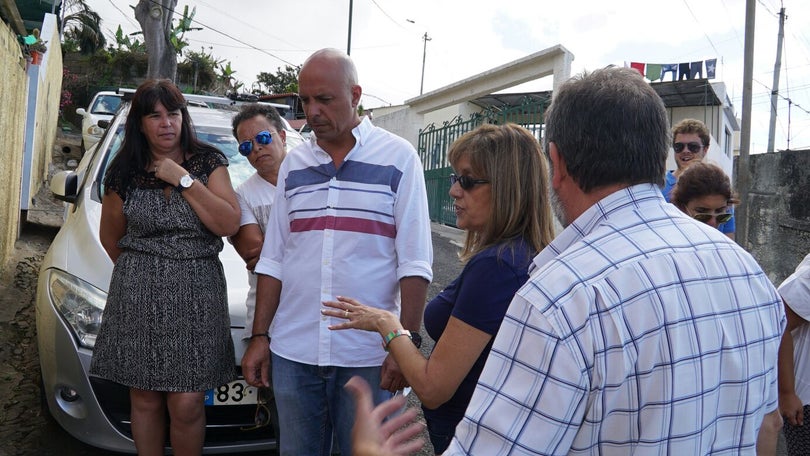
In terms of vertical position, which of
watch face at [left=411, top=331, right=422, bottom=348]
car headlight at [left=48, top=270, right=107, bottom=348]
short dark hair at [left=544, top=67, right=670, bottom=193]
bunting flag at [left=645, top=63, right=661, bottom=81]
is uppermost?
bunting flag at [left=645, top=63, right=661, bottom=81]

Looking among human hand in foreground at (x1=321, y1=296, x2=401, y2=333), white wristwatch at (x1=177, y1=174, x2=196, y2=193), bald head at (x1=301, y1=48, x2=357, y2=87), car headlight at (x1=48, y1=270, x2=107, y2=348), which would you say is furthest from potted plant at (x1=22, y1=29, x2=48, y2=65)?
human hand in foreground at (x1=321, y1=296, x2=401, y2=333)

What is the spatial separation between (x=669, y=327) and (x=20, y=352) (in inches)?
196

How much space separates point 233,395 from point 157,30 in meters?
13.3

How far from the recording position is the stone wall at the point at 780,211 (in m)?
5.21

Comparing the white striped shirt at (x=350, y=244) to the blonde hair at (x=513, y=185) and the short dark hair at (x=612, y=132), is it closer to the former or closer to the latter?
the blonde hair at (x=513, y=185)

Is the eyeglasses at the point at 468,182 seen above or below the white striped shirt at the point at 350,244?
above

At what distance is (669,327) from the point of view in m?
1.10

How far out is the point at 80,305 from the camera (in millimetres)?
3109

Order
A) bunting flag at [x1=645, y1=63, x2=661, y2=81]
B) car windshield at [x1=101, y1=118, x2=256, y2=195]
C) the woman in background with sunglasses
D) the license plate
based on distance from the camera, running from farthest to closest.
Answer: bunting flag at [x1=645, y1=63, x2=661, y2=81] < car windshield at [x1=101, y1=118, x2=256, y2=195] < the license plate < the woman in background with sunglasses

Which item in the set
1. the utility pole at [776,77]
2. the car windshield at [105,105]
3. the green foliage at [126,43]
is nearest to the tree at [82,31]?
the green foliage at [126,43]

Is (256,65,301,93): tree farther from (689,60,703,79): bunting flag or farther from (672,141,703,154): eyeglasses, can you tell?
(672,141,703,154): eyeglasses

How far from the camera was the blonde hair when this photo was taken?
6.35 feet

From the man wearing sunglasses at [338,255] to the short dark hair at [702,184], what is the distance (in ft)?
4.01

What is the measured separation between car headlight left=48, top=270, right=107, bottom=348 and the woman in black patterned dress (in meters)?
0.34
